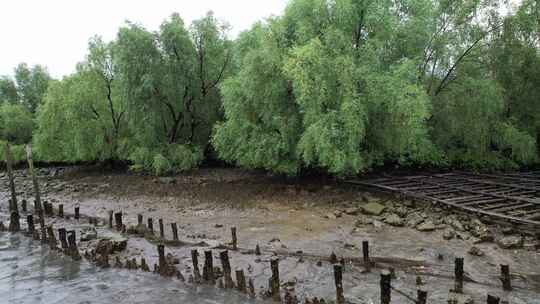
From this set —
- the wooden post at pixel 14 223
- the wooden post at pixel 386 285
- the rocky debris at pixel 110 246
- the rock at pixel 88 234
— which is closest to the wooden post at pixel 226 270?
the wooden post at pixel 386 285

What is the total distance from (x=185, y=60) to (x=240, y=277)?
19.9m

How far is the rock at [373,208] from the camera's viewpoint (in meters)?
14.5

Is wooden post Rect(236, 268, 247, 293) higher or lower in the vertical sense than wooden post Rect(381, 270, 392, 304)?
lower

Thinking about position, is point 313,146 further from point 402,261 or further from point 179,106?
point 179,106

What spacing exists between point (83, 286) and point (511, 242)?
39.7ft

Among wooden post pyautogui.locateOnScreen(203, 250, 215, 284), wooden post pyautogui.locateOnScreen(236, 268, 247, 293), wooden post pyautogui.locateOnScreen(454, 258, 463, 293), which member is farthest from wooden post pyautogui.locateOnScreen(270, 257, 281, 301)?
wooden post pyautogui.locateOnScreen(454, 258, 463, 293)

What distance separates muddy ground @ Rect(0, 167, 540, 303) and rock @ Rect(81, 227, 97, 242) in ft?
1.21

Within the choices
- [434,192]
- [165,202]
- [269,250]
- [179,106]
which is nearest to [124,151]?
[179,106]

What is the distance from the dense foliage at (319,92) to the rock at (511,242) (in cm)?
629

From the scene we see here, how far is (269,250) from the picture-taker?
36.7ft

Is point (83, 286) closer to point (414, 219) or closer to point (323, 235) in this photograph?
point (323, 235)

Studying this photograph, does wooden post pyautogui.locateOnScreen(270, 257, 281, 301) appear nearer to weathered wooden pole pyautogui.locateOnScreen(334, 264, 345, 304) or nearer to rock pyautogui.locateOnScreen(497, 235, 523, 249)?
weathered wooden pole pyautogui.locateOnScreen(334, 264, 345, 304)

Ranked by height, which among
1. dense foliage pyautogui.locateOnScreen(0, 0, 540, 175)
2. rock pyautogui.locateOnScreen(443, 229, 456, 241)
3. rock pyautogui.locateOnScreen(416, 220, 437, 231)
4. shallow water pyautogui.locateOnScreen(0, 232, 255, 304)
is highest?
dense foliage pyautogui.locateOnScreen(0, 0, 540, 175)

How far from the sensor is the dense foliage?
53.6 ft
